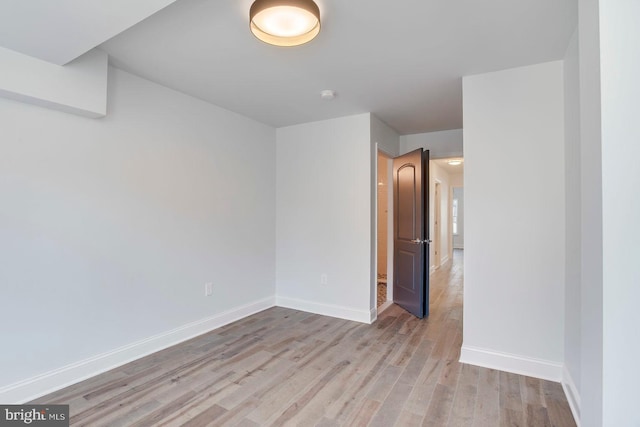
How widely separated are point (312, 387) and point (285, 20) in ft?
8.02

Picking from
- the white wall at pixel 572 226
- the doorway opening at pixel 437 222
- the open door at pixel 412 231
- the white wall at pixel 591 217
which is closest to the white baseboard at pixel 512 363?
the white wall at pixel 572 226

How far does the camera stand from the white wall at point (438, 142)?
13.8ft

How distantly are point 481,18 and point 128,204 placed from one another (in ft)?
9.72

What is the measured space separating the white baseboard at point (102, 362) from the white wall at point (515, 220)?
259 centimetres

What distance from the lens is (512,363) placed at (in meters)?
2.47

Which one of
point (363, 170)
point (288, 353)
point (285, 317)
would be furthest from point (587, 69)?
point (285, 317)

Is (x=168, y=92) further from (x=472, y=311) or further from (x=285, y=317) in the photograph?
(x=472, y=311)

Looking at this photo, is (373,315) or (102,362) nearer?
(102,362)

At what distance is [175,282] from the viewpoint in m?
2.99

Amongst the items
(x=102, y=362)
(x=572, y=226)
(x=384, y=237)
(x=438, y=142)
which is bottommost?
(x=102, y=362)

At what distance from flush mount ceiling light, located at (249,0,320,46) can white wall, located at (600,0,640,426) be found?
1.26 metres

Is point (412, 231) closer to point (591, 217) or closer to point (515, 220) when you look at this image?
point (515, 220)

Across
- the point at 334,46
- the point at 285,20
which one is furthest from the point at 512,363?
the point at 285,20

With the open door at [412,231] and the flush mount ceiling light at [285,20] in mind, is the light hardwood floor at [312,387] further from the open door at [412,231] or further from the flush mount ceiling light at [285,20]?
the flush mount ceiling light at [285,20]
